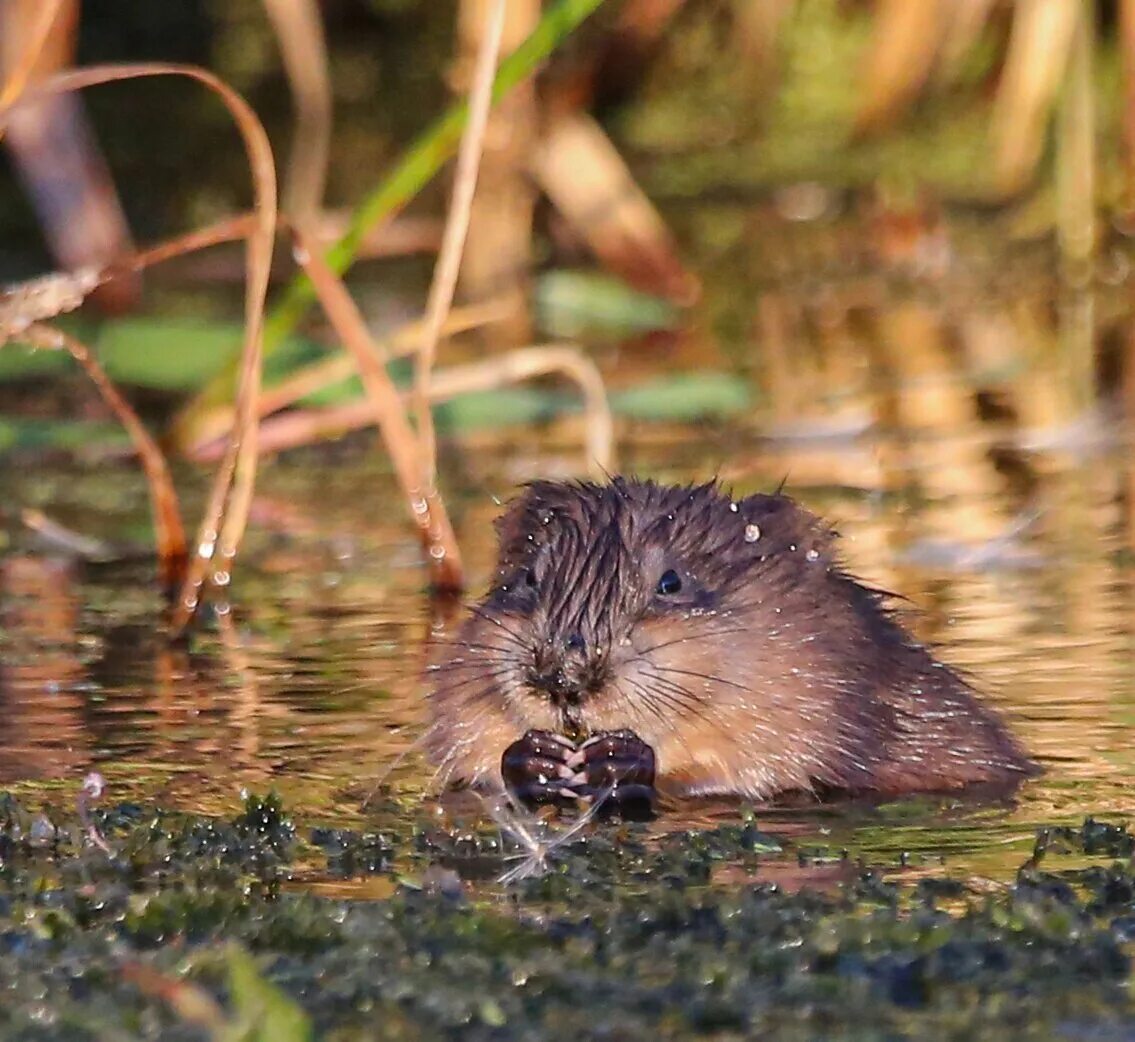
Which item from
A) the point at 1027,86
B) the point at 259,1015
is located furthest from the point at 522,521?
the point at 1027,86

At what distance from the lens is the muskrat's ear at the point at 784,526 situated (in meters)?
4.27

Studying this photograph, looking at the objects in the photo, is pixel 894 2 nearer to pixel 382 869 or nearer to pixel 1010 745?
pixel 1010 745

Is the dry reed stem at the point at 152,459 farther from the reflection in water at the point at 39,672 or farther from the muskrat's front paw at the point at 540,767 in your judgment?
the muskrat's front paw at the point at 540,767

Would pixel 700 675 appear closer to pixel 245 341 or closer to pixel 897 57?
pixel 245 341

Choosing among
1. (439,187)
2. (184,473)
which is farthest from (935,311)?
(184,473)

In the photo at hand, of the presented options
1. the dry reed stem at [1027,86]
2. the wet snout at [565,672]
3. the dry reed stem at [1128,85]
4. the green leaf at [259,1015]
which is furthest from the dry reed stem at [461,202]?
the dry reed stem at [1027,86]

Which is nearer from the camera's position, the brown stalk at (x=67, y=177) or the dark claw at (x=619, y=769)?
the dark claw at (x=619, y=769)

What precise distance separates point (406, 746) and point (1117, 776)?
1123 mm

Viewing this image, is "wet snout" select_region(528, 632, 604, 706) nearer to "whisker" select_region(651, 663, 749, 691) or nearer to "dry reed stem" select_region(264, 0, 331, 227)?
"whisker" select_region(651, 663, 749, 691)

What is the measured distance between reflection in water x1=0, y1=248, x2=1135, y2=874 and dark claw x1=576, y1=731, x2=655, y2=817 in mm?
133

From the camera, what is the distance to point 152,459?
5512mm

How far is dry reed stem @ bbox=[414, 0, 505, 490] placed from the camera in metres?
5.19

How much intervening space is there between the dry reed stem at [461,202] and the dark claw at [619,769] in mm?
1727

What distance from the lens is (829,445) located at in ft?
24.1
